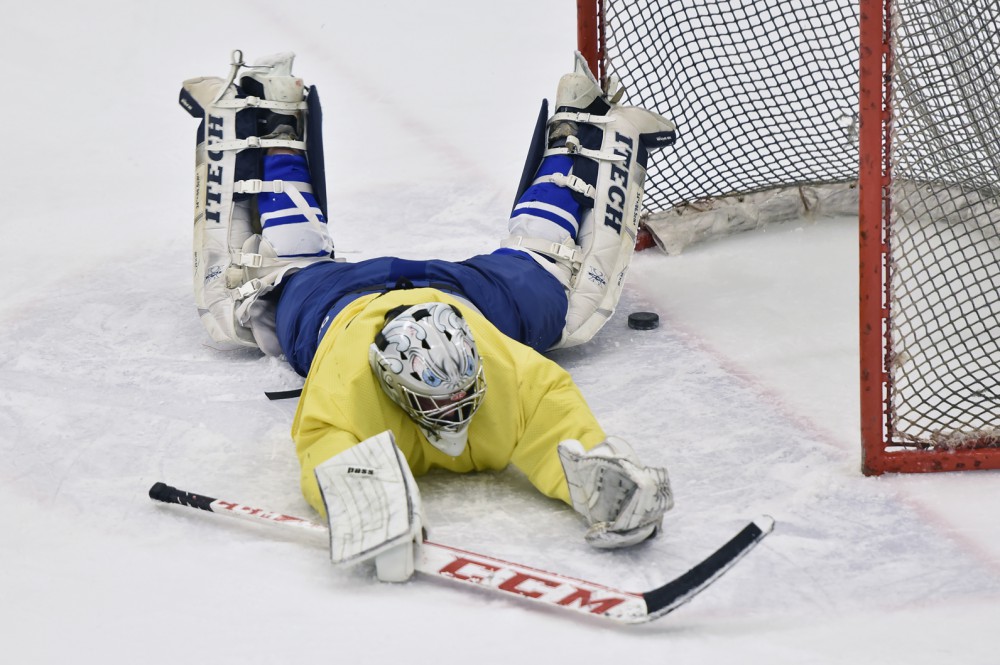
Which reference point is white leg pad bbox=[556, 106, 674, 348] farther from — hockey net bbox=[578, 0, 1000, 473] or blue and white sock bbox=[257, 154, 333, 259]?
blue and white sock bbox=[257, 154, 333, 259]

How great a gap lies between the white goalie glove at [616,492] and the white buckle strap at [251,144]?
5.32 feet

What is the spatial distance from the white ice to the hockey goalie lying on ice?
0.36 ft

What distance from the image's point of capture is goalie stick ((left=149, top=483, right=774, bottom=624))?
8.36 ft

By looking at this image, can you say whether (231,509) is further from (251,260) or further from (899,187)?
(899,187)

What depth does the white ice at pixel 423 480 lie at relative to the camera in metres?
2.56

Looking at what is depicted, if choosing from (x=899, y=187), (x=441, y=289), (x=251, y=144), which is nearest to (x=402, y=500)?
(x=441, y=289)

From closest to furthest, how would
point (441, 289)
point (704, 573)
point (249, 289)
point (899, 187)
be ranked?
point (704, 573) < point (899, 187) < point (441, 289) < point (249, 289)

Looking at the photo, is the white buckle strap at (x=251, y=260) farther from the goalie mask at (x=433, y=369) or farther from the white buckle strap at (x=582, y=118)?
the goalie mask at (x=433, y=369)

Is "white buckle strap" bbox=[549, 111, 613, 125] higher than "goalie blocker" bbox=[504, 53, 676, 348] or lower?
higher

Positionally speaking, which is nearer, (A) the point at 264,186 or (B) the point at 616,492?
(B) the point at 616,492

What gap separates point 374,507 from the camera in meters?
2.68

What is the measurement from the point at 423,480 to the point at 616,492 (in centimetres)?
52

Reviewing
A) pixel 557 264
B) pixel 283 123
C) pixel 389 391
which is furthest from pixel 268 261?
pixel 389 391

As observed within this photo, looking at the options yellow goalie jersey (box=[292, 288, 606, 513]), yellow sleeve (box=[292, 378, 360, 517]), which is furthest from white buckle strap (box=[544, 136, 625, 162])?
yellow sleeve (box=[292, 378, 360, 517])
